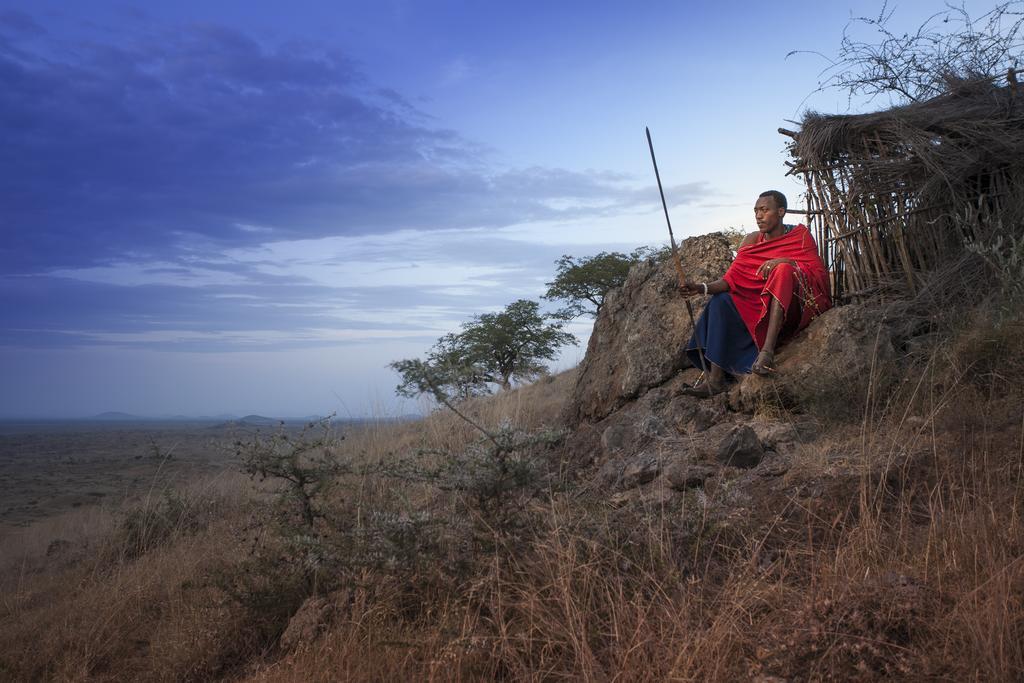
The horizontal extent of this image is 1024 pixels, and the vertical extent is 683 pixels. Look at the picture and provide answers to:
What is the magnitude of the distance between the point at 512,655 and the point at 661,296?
4.47m

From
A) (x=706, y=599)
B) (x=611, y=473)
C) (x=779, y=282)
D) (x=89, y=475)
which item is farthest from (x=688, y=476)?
(x=89, y=475)

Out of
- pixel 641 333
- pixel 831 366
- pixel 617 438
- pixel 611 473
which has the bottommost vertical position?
pixel 611 473

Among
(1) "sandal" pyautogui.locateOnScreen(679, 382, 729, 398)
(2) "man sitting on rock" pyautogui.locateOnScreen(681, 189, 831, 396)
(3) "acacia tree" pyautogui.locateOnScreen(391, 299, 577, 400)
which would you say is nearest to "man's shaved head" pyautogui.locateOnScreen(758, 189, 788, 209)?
(2) "man sitting on rock" pyautogui.locateOnScreen(681, 189, 831, 396)

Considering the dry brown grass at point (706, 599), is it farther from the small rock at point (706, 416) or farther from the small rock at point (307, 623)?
the small rock at point (706, 416)

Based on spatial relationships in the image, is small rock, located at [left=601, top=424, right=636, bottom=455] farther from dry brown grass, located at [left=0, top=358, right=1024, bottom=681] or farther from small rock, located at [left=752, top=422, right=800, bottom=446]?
dry brown grass, located at [left=0, top=358, right=1024, bottom=681]

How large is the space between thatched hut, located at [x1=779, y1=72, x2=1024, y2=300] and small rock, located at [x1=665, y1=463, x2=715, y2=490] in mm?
2738

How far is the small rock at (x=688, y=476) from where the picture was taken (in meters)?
4.22

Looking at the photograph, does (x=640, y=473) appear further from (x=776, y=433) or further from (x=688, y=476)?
(x=776, y=433)

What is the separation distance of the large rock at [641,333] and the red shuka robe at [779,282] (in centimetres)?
57

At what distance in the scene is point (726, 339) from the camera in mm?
5797

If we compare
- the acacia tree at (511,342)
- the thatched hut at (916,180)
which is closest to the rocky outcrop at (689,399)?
the thatched hut at (916,180)

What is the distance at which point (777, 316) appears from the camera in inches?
220

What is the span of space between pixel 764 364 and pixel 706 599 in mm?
2958

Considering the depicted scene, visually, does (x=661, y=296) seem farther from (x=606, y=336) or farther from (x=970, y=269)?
(x=970, y=269)
